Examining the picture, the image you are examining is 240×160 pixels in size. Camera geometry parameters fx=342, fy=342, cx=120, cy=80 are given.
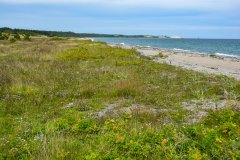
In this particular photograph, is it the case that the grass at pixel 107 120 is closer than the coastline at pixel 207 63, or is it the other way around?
the grass at pixel 107 120

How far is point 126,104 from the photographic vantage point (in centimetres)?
1142

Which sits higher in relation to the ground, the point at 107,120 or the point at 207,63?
the point at 107,120

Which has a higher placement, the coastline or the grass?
the grass

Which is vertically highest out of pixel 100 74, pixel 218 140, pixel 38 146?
pixel 218 140

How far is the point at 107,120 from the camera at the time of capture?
27.1ft

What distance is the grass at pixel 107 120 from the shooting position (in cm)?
588

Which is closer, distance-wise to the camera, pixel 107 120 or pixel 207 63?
pixel 107 120

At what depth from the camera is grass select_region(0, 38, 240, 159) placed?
5.88 metres

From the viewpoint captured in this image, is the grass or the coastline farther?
the coastline

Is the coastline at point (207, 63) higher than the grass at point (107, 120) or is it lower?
lower

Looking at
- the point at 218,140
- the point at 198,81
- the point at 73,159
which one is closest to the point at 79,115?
the point at 73,159

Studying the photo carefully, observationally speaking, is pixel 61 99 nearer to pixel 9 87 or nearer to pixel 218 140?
pixel 9 87

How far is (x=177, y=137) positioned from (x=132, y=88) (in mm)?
7316

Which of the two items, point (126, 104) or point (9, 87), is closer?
point (126, 104)
